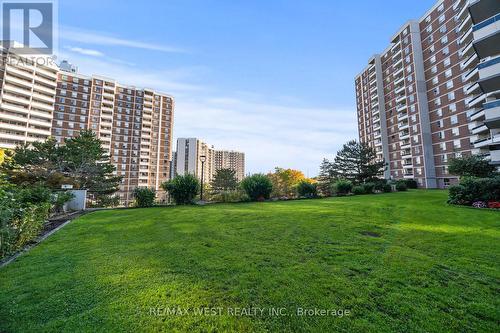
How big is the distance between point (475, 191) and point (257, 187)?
14.8 metres

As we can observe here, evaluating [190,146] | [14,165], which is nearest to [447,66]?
[14,165]

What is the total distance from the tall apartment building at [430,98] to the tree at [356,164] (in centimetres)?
Result: 972

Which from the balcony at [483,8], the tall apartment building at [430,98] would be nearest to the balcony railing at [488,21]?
the balcony at [483,8]

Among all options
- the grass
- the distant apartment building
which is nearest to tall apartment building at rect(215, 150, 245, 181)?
the distant apartment building

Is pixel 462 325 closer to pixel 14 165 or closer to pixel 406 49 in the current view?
pixel 14 165

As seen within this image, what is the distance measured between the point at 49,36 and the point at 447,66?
197ft

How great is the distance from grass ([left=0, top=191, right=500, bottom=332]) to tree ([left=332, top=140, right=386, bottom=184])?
34612mm

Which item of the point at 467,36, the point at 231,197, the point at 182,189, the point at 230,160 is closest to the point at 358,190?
the point at 231,197

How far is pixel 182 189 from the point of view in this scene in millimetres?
18109

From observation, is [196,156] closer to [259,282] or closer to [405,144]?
[405,144]

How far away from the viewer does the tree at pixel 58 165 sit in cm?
2148

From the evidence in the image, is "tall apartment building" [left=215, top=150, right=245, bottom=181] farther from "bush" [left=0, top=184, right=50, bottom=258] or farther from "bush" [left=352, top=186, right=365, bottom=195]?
"bush" [left=0, top=184, right=50, bottom=258]

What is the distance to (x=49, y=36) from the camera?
1838 centimetres

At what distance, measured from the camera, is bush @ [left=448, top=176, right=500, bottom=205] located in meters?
12.5
